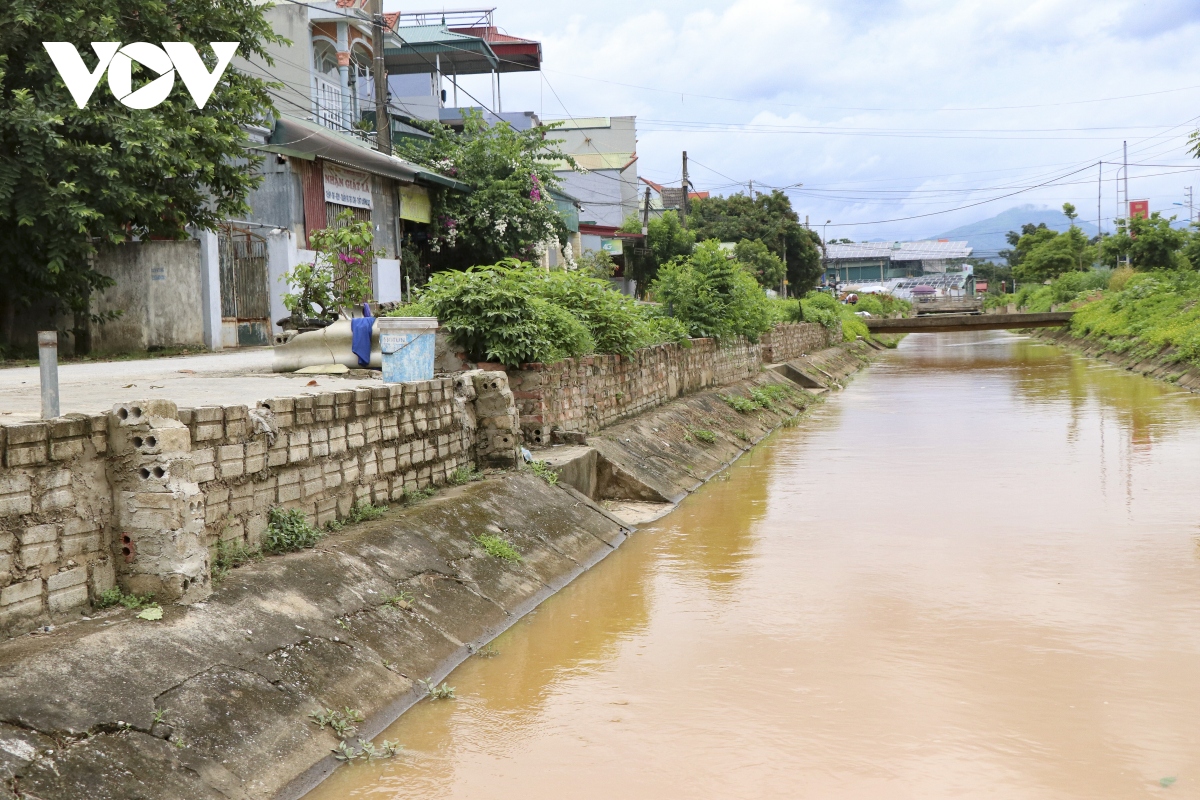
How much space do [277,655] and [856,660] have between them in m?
3.60

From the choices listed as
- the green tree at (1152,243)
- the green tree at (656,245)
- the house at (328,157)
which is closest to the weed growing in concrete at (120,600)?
the house at (328,157)

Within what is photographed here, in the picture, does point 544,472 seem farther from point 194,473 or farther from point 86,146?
point 86,146

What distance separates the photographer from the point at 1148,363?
3022 centimetres

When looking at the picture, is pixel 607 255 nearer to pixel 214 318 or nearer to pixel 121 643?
pixel 214 318

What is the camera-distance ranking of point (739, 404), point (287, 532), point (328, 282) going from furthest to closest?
point (739, 404) → point (328, 282) → point (287, 532)

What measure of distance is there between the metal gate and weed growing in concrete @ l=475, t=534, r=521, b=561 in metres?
9.88

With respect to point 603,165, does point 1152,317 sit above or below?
below

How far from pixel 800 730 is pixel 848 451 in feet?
37.3

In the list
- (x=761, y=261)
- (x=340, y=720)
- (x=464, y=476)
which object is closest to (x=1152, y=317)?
(x=761, y=261)

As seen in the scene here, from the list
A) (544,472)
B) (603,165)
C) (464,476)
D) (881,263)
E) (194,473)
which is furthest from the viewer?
(881,263)

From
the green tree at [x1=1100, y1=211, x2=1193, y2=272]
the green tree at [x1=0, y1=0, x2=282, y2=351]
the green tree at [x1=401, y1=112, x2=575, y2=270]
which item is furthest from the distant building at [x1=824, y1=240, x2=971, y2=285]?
the green tree at [x1=0, y1=0, x2=282, y2=351]

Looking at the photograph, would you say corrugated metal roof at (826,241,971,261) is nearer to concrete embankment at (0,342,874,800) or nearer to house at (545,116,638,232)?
house at (545,116,638,232)

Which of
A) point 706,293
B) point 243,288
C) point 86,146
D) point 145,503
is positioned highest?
point 86,146

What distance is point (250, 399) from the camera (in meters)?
8.03
